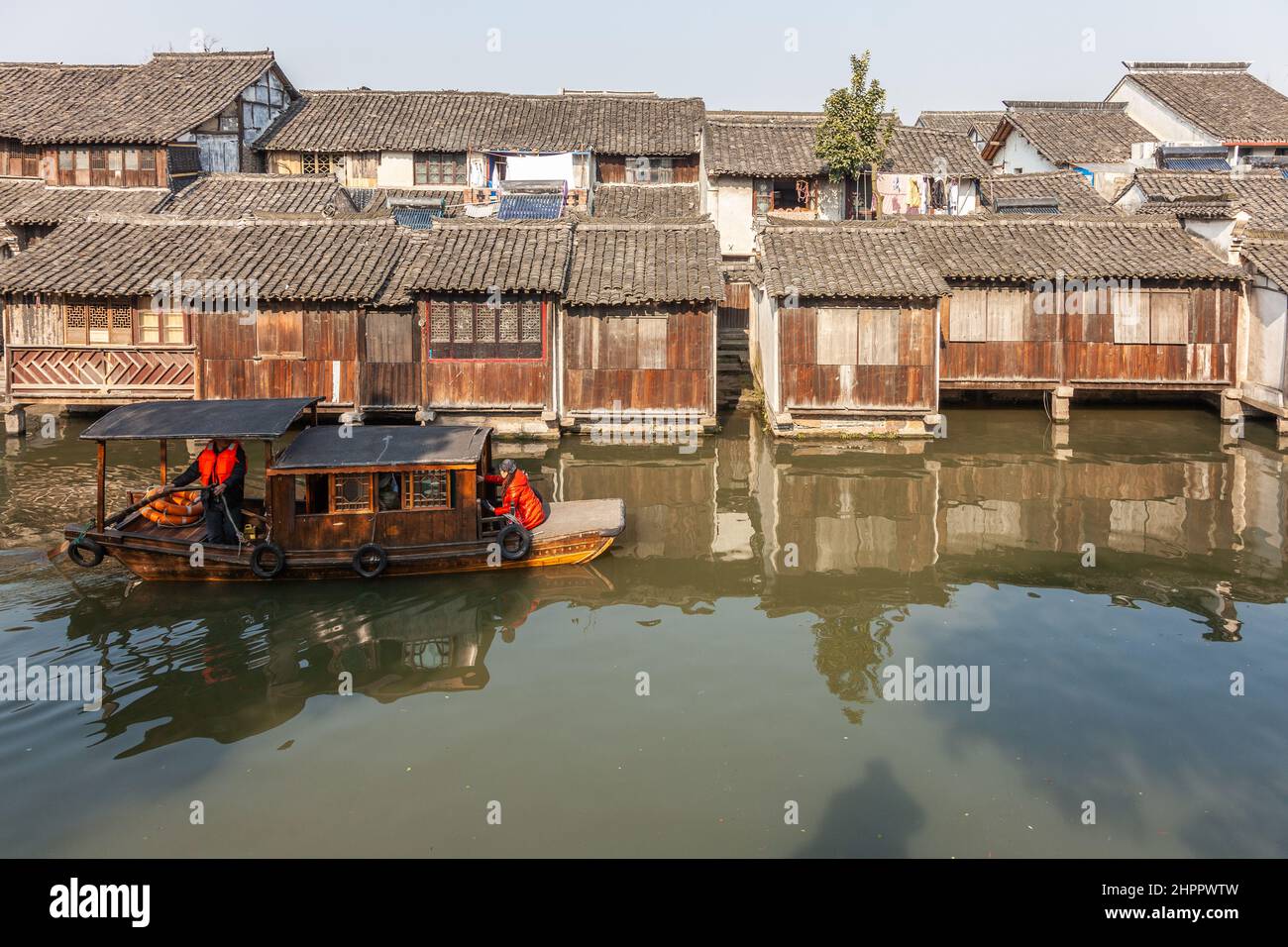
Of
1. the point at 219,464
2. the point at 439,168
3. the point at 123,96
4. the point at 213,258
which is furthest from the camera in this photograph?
the point at 439,168

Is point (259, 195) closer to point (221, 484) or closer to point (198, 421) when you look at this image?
point (198, 421)

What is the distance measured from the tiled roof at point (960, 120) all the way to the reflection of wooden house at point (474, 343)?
27660 mm

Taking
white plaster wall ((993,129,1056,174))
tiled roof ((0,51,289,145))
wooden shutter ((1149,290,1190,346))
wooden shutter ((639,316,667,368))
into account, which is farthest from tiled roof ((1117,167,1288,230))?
tiled roof ((0,51,289,145))

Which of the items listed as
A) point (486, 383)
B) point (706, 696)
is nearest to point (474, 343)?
point (486, 383)

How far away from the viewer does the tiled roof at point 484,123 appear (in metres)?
33.2

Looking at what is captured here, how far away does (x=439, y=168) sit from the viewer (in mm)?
33500

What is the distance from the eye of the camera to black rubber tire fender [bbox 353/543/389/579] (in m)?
12.1

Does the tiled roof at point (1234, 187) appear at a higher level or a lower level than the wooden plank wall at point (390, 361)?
higher

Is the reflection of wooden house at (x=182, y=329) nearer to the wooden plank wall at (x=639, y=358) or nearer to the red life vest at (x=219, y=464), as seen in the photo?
the wooden plank wall at (x=639, y=358)

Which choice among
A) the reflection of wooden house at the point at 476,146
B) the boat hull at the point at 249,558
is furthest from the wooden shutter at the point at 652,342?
the reflection of wooden house at the point at 476,146

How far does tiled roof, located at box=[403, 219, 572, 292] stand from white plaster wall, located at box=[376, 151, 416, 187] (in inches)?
479

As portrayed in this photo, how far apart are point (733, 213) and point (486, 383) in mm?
14141

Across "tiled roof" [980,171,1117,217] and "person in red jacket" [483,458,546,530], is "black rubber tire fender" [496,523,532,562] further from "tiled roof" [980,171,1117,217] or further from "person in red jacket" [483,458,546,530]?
"tiled roof" [980,171,1117,217]
